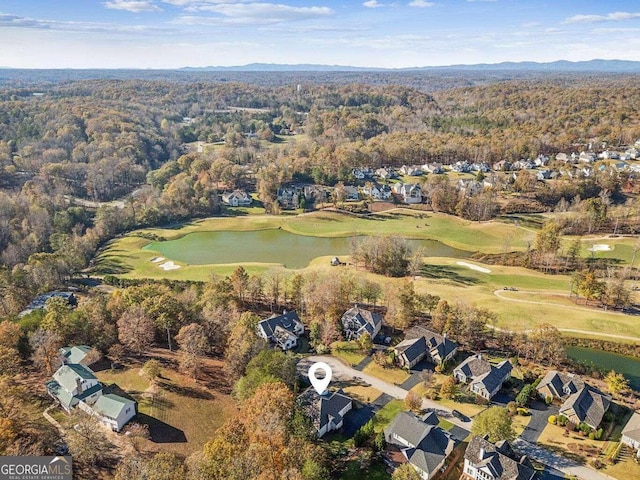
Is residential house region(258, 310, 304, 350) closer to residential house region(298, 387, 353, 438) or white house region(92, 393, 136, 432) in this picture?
residential house region(298, 387, 353, 438)

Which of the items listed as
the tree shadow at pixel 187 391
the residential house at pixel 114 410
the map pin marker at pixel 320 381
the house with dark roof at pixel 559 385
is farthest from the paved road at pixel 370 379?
the residential house at pixel 114 410

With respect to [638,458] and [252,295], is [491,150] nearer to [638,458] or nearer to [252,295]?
[252,295]

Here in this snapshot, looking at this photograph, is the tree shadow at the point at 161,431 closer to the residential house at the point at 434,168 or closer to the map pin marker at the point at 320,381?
the map pin marker at the point at 320,381

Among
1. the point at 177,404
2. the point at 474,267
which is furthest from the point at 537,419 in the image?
the point at 474,267

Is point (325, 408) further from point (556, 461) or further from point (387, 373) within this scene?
point (556, 461)

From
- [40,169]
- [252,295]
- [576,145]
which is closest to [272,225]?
[252,295]
